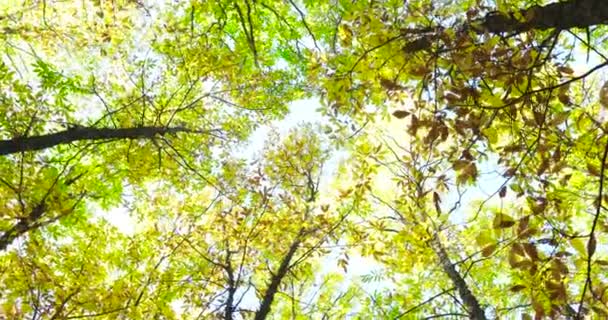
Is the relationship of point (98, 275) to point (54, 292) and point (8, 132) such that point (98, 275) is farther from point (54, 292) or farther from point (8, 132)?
point (8, 132)

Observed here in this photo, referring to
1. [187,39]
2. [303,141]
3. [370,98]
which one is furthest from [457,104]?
[303,141]

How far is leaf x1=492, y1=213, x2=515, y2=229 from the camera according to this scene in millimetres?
1683

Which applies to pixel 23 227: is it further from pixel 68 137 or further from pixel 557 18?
pixel 557 18

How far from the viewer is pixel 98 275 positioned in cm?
596

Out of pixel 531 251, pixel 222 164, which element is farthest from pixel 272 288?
pixel 531 251

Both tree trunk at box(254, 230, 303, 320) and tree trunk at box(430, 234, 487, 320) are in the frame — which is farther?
tree trunk at box(254, 230, 303, 320)

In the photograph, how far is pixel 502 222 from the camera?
169 cm

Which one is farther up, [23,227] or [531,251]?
[23,227]

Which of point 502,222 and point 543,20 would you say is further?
point 543,20

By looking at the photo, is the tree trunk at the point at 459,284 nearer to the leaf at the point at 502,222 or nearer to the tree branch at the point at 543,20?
the tree branch at the point at 543,20

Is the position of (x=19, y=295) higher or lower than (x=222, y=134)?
lower

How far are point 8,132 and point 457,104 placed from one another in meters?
4.93

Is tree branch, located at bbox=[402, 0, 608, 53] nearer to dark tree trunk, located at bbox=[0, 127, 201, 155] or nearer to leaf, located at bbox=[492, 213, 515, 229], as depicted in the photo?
leaf, located at bbox=[492, 213, 515, 229]

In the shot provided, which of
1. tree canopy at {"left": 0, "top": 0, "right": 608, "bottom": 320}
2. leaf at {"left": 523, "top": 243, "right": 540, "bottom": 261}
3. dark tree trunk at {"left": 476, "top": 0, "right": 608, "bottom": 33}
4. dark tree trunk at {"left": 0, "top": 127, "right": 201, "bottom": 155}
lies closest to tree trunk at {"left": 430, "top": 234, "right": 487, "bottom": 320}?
tree canopy at {"left": 0, "top": 0, "right": 608, "bottom": 320}
